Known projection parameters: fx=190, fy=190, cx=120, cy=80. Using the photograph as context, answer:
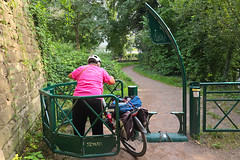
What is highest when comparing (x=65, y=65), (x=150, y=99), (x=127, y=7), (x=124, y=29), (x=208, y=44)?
(x=127, y=7)

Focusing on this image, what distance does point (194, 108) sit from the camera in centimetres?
385

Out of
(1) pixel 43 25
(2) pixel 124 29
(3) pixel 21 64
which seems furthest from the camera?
(2) pixel 124 29

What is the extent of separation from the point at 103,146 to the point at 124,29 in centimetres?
2327

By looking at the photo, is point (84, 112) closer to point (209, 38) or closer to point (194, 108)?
point (194, 108)

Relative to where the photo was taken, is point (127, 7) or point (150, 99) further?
point (127, 7)

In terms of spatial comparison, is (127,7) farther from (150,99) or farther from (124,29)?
(150,99)

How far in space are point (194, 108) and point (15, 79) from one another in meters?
3.51

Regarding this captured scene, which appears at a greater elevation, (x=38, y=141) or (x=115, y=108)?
(x=115, y=108)

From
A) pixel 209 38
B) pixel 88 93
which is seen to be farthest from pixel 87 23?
pixel 88 93

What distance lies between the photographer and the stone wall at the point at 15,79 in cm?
293

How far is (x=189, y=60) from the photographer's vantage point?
42.9 ft

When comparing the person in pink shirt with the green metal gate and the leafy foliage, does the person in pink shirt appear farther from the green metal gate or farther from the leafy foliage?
the leafy foliage

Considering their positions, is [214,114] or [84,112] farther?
[214,114]

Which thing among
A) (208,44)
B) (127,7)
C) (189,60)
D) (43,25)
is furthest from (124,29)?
(43,25)
